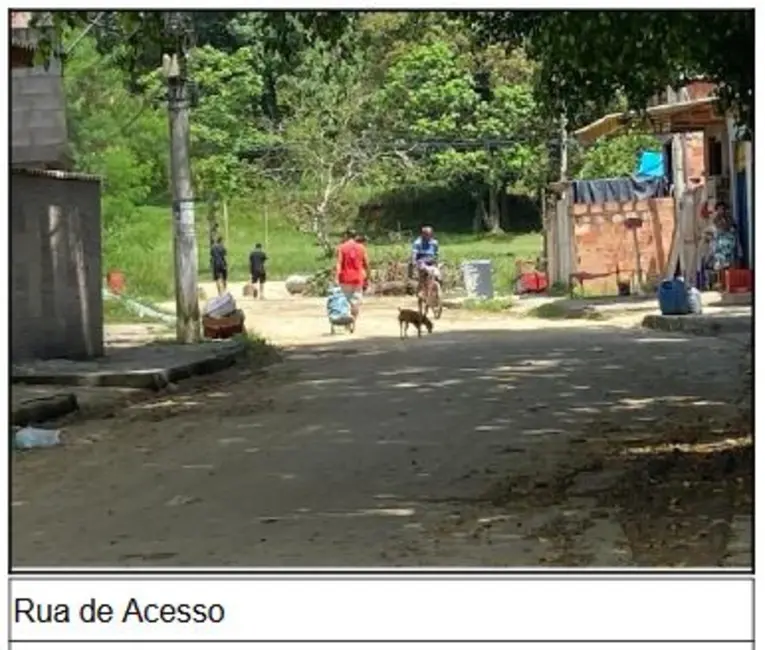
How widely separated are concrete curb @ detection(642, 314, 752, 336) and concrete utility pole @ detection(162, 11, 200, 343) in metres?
4.06

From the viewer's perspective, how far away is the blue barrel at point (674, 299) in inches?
610

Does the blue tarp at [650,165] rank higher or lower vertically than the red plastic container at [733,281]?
higher

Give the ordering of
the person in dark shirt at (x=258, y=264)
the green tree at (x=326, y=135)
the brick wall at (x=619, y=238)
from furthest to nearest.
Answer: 1. the brick wall at (x=619, y=238)
2. the person in dark shirt at (x=258, y=264)
3. the green tree at (x=326, y=135)

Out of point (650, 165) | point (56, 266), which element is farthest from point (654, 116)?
point (56, 266)

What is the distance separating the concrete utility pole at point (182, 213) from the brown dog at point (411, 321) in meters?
1.96

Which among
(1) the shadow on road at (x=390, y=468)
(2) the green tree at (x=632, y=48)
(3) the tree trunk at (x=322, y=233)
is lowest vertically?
(1) the shadow on road at (x=390, y=468)

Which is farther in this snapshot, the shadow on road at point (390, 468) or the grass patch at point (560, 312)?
the grass patch at point (560, 312)

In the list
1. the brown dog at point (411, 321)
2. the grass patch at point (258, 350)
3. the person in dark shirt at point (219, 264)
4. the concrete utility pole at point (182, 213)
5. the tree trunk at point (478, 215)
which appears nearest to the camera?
the concrete utility pole at point (182, 213)

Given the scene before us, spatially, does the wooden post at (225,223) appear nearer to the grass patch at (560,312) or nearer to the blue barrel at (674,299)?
the blue barrel at (674,299)

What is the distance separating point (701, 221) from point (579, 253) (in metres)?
1.78

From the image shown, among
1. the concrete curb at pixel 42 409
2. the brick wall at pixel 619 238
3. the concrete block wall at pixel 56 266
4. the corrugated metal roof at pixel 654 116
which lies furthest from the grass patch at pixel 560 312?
the concrete curb at pixel 42 409

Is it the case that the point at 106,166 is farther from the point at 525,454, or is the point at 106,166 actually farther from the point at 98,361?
the point at 525,454

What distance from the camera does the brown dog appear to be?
14.9 meters
